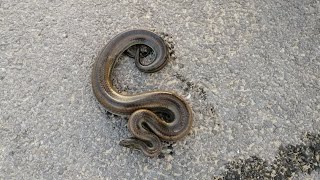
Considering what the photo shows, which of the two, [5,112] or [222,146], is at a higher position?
[222,146]

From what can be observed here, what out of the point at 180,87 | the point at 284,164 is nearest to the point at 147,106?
the point at 180,87

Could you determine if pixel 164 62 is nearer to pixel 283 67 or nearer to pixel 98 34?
pixel 98 34

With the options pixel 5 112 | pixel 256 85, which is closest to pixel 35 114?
pixel 5 112

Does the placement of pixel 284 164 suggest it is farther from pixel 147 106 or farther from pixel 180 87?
pixel 147 106

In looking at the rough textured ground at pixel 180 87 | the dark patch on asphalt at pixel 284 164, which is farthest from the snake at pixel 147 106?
the dark patch on asphalt at pixel 284 164

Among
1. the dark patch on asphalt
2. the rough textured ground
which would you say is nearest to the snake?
the rough textured ground

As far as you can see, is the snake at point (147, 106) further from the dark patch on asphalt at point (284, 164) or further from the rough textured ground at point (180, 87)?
the dark patch on asphalt at point (284, 164)

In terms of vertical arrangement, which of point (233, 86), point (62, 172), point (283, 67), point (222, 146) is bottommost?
point (62, 172)
